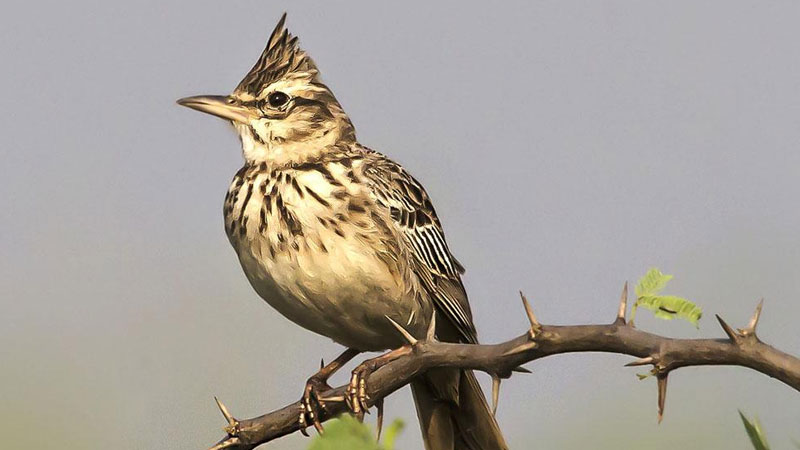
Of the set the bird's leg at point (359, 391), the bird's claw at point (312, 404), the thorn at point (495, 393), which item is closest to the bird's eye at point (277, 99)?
the bird's claw at point (312, 404)

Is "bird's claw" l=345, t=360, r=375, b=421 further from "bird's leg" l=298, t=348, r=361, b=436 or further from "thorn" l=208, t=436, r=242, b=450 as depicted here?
"thorn" l=208, t=436, r=242, b=450

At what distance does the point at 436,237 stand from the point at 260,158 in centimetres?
108

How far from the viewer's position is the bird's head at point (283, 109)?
5805mm

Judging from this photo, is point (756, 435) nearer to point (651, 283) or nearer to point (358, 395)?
point (651, 283)

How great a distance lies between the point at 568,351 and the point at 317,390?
2340mm

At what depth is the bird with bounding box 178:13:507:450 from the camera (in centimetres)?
519

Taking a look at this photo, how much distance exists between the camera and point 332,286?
5145mm

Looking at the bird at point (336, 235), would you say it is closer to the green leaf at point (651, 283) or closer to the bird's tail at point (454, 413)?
the bird's tail at point (454, 413)

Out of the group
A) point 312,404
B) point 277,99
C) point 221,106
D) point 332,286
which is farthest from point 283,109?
point 312,404

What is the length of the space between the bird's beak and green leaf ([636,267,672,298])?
3060mm

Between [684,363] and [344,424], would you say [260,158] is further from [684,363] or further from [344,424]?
[344,424]

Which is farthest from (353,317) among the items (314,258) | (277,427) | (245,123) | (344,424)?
(344,424)

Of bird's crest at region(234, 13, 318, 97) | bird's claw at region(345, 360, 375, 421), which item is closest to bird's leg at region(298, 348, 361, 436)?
bird's claw at region(345, 360, 375, 421)

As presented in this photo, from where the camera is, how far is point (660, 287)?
8.89 feet
